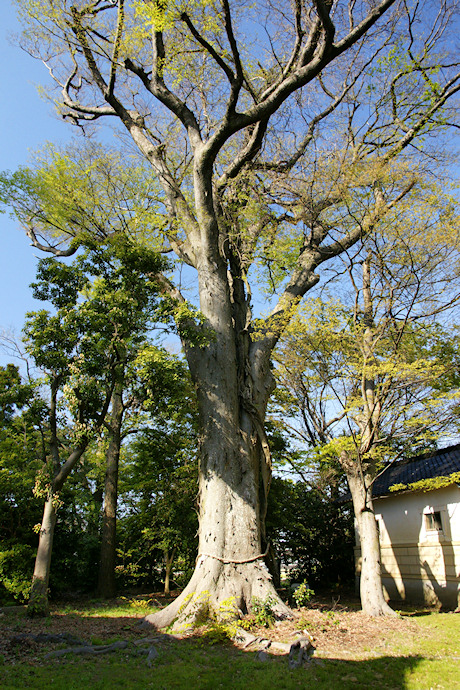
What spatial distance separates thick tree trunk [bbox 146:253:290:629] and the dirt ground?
1.38ft

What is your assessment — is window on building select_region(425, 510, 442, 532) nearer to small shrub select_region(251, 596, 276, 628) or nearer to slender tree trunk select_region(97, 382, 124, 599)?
small shrub select_region(251, 596, 276, 628)

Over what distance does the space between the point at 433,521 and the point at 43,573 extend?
31.5 ft

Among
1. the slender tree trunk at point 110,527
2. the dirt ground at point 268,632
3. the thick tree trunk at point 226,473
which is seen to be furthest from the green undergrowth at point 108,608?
the thick tree trunk at point 226,473

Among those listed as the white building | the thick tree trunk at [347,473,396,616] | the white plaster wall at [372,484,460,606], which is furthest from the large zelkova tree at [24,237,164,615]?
the white plaster wall at [372,484,460,606]

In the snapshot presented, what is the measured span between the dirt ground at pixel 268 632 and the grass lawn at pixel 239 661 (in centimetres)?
1

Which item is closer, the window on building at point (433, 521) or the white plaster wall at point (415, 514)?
the white plaster wall at point (415, 514)

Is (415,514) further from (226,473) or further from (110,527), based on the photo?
(110,527)

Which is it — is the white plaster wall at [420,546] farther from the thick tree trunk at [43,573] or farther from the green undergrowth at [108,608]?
the thick tree trunk at [43,573]

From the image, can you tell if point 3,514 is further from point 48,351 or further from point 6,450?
point 48,351

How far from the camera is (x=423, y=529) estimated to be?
469 inches

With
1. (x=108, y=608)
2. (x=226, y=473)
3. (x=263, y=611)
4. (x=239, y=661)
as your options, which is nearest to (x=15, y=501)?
(x=108, y=608)

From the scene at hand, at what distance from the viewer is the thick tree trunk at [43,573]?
7688 millimetres

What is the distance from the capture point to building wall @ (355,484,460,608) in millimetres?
10703

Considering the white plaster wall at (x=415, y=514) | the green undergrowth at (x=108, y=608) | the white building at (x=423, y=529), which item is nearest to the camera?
the green undergrowth at (x=108, y=608)
